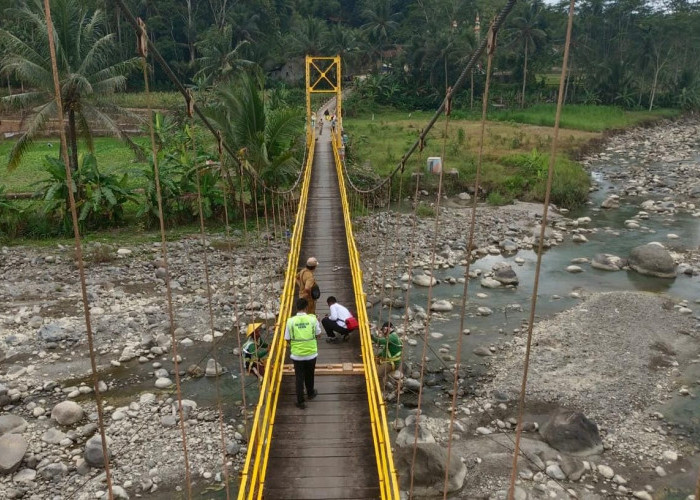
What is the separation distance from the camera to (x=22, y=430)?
5.68 m

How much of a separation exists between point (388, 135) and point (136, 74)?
13.7 metres

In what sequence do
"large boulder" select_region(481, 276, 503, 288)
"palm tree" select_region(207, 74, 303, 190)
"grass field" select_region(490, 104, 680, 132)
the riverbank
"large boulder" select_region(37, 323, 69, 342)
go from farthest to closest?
"grass field" select_region(490, 104, 680, 132) < "palm tree" select_region(207, 74, 303, 190) < "large boulder" select_region(481, 276, 503, 288) < "large boulder" select_region(37, 323, 69, 342) < the riverbank

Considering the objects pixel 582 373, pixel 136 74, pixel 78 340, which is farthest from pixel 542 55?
pixel 78 340

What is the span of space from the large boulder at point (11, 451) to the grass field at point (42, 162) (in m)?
6.33

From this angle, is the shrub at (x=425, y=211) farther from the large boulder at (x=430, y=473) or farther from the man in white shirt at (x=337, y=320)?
the large boulder at (x=430, y=473)

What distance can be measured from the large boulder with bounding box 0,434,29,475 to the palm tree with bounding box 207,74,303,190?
6.19 metres

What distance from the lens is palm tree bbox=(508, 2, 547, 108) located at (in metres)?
26.6

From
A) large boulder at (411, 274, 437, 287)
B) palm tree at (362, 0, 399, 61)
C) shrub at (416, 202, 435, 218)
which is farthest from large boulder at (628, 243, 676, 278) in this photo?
palm tree at (362, 0, 399, 61)

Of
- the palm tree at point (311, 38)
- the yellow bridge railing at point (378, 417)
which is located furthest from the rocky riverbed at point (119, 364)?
the palm tree at point (311, 38)

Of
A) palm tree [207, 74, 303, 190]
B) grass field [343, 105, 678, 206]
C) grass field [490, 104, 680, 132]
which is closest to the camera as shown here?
palm tree [207, 74, 303, 190]

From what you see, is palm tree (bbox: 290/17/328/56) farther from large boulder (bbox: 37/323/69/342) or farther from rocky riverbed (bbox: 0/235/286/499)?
large boulder (bbox: 37/323/69/342)

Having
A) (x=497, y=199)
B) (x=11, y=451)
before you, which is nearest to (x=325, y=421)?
(x=11, y=451)

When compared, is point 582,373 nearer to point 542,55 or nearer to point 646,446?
point 646,446

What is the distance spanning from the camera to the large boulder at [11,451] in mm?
5168
